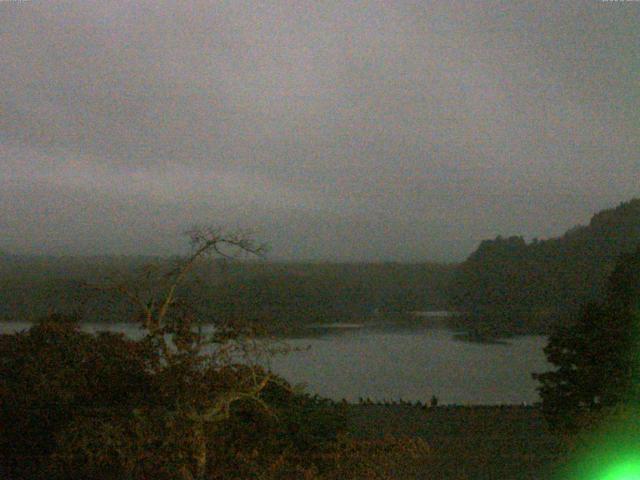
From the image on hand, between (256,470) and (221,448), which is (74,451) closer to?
(221,448)

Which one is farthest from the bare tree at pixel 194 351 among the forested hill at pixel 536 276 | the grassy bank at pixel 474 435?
the forested hill at pixel 536 276

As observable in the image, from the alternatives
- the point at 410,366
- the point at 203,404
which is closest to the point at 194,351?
the point at 203,404

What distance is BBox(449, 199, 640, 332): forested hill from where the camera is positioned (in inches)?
1768

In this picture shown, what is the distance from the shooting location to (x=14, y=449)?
8.27 metres

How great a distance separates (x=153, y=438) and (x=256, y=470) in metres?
1.83

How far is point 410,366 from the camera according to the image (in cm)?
2700

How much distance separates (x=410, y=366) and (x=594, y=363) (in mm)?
16232

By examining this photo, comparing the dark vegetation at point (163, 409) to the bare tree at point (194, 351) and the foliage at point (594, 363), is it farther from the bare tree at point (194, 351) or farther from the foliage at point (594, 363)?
the foliage at point (594, 363)

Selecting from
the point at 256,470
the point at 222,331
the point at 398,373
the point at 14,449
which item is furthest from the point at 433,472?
the point at 398,373

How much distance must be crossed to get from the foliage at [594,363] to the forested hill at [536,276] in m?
31.6

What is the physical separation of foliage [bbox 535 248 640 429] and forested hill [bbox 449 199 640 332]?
31.6 m

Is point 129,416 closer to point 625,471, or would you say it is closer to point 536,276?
point 625,471

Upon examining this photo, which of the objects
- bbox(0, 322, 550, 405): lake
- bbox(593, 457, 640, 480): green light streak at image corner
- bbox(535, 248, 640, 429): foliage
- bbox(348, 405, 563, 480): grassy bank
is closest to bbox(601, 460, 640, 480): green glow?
bbox(593, 457, 640, 480): green light streak at image corner

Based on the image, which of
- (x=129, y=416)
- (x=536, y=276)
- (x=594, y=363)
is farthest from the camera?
(x=536, y=276)
